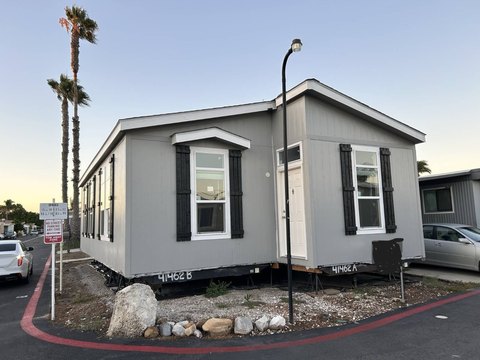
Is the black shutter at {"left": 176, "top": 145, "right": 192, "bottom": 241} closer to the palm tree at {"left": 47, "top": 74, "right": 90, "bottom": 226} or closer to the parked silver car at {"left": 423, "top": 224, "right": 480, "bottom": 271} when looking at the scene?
the parked silver car at {"left": 423, "top": 224, "right": 480, "bottom": 271}

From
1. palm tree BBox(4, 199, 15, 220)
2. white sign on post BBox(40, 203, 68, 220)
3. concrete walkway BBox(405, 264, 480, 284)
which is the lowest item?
concrete walkway BBox(405, 264, 480, 284)

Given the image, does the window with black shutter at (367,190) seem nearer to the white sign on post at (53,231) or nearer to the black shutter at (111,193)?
the black shutter at (111,193)

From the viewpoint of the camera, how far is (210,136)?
748 cm

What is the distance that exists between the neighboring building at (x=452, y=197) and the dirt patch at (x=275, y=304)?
5398mm

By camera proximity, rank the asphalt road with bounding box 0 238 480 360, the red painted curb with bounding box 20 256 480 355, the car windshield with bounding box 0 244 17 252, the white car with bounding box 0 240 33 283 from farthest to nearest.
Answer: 1. the car windshield with bounding box 0 244 17 252
2. the white car with bounding box 0 240 33 283
3. the red painted curb with bounding box 20 256 480 355
4. the asphalt road with bounding box 0 238 480 360

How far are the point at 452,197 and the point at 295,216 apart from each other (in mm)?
8672

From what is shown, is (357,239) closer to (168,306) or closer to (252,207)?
(252,207)

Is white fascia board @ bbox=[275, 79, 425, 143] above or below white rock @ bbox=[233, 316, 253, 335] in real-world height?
above

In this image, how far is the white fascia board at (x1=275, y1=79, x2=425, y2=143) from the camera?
7.39 m

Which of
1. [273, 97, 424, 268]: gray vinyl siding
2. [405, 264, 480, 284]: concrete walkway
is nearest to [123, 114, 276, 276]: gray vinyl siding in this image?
[273, 97, 424, 268]: gray vinyl siding

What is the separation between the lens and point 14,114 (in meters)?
14.9

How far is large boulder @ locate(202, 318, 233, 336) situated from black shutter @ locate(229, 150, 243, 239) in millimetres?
2791

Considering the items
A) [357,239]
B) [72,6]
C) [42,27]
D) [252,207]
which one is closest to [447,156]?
[357,239]

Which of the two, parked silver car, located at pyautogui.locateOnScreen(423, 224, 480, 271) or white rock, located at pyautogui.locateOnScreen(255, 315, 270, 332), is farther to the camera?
parked silver car, located at pyautogui.locateOnScreen(423, 224, 480, 271)
